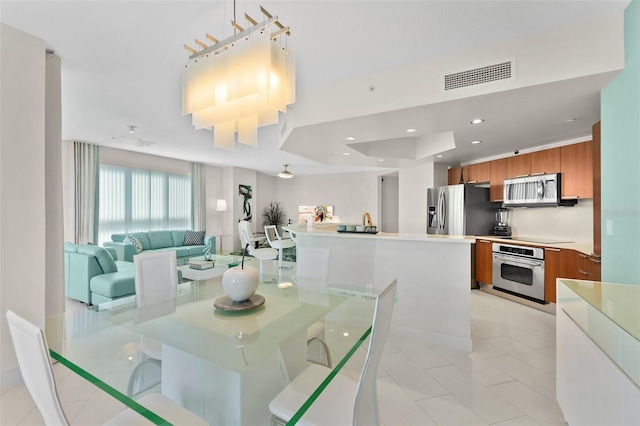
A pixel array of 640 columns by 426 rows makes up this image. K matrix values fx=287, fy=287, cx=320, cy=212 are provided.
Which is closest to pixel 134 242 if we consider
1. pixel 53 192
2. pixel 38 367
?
pixel 53 192

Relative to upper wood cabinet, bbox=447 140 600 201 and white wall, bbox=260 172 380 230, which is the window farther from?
upper wood cabinet, bbox=447 140 600 201

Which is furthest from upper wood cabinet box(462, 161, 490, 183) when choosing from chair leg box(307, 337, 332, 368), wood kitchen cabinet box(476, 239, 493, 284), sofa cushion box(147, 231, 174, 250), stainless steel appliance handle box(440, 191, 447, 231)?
sofa cushion box(147, 231, 174, 250)

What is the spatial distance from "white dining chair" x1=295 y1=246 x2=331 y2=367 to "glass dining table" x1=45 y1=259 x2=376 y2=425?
0.13 ft

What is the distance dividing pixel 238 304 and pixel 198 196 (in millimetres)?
Result: 6747

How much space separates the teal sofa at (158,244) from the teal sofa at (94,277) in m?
0.99

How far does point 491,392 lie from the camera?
6.84 ft

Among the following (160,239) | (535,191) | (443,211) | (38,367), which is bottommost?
(160,239)

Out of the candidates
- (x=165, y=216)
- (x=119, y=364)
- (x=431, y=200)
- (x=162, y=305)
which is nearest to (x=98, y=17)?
(x=162, y=305)

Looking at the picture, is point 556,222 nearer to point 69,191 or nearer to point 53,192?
point 53,192

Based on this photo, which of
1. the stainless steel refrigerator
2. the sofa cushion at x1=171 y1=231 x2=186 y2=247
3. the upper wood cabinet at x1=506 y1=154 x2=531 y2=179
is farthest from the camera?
the sofa cushion at x1=171 y1=231 x2=186 y2=247

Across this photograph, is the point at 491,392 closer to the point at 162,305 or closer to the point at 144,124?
the point at 162,305

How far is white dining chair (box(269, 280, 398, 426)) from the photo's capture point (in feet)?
3.67

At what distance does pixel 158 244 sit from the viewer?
6281 millimetres

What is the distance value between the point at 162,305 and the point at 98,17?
78.6 inches
